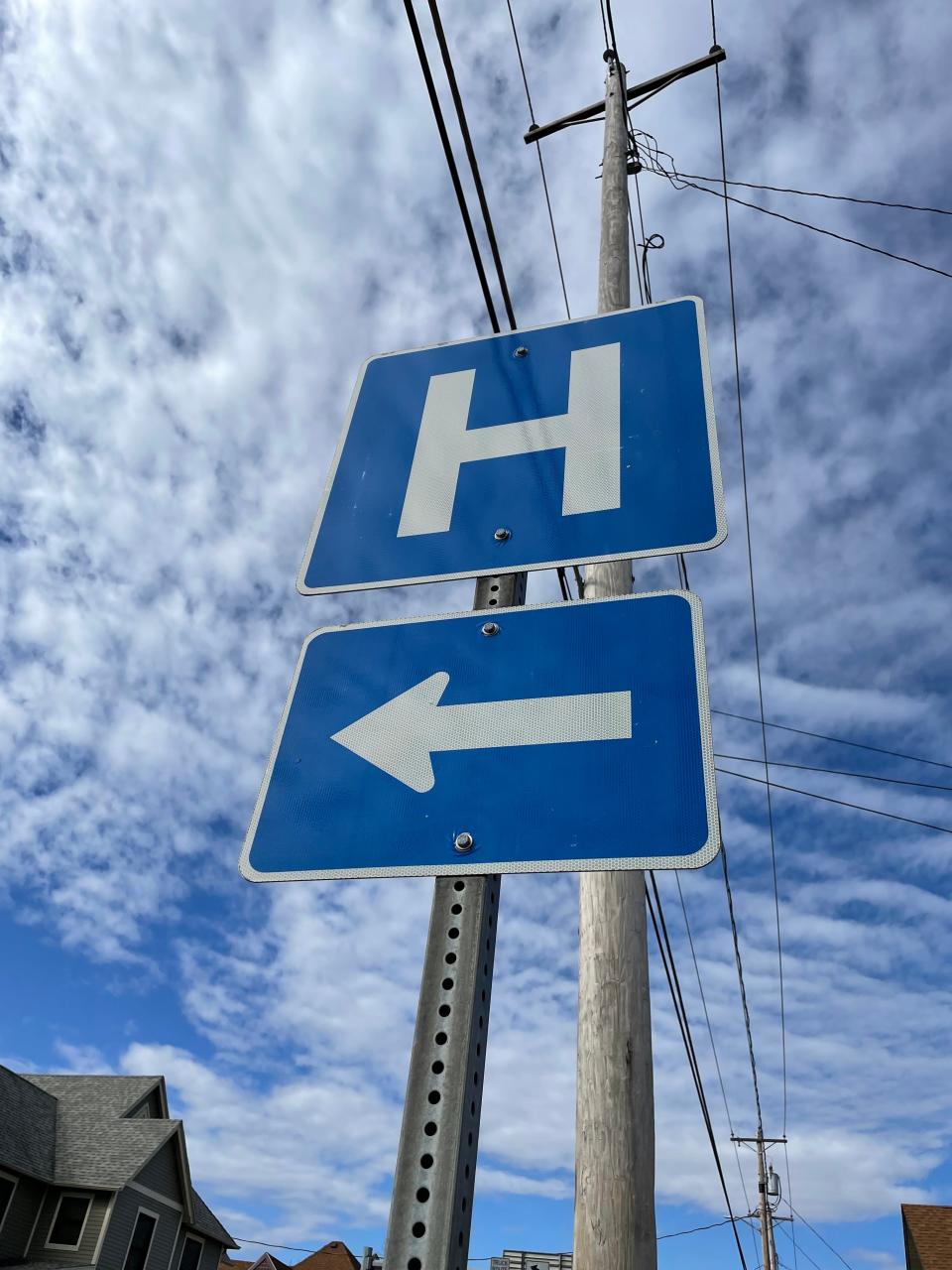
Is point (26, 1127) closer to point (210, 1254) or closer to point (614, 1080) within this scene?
point (210, 1254)

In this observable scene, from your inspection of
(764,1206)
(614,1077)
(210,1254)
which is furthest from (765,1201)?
(614,1077)

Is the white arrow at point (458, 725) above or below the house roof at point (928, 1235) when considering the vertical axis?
below

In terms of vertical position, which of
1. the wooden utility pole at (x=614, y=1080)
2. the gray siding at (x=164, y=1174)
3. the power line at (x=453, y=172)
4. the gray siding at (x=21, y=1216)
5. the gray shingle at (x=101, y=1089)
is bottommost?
the wooden utility pole at (x=614, y=1080)

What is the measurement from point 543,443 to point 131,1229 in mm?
22763

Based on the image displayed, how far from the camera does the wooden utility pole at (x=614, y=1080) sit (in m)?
3.04

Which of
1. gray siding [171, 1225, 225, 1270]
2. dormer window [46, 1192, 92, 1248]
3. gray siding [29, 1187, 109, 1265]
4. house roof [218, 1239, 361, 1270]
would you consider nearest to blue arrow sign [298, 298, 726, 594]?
gray siding [29, 1187, 109, 1265]

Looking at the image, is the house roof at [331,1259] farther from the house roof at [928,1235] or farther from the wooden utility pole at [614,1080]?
the wooden utility pole at [614,1080]

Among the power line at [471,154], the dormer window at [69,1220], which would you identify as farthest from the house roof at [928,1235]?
the power line at [471,154]

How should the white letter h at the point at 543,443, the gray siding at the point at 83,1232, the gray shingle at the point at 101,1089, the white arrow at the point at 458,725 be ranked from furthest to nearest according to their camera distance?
the gray shingle at the point at 101,1089, the gray siding at the point at 83,1232, the white letter h at the point at 543,443, the white arrow at the point at 458,725

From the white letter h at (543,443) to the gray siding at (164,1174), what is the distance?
71.9 ft

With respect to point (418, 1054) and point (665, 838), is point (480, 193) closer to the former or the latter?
point (665, 838)

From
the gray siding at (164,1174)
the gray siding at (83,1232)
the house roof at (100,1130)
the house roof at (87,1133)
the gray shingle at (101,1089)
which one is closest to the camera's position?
the gray siding at (83,1232)

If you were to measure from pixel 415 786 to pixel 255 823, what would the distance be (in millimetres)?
369

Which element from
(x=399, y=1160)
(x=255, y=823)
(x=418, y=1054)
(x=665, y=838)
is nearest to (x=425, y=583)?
(x=255, y=823)
